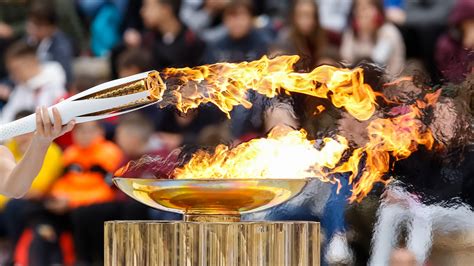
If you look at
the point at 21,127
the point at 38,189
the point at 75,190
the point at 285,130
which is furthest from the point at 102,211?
the point at 21,127

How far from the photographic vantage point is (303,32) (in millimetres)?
9188

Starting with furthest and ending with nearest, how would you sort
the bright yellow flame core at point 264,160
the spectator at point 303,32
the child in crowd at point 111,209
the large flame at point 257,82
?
the spectator at point 303,32 → the child in crowd at point 111,209 → the large flame at point 257,82 → the bright yellow flame core at point 264,160

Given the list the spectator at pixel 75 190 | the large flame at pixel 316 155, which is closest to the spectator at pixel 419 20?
the spectator at pixel 75 190

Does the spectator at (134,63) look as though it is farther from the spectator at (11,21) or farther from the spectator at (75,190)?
the spectator at (11,21)

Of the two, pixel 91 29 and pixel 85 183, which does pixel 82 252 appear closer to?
pixel 85 183

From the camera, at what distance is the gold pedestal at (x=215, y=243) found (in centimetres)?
501

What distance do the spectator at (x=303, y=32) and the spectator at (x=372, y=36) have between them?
241 millimetres

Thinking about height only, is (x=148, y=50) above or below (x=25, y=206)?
above

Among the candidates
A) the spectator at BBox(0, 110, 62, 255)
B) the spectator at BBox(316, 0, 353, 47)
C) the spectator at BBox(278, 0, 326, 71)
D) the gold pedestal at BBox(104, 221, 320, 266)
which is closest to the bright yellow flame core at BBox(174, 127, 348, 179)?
the gold pedestal at BBox(104, 221, 320, 266)

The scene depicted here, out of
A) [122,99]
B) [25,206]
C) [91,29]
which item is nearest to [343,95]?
[122,99]

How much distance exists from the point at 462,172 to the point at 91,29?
17.1 feet

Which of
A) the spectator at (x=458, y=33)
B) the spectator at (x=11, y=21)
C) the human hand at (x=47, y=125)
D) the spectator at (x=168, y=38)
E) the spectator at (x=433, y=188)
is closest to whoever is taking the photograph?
the human hand at (x=47, y=125)

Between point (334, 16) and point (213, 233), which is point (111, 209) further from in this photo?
point (213, 233)

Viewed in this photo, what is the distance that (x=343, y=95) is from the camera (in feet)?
19.0
